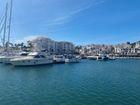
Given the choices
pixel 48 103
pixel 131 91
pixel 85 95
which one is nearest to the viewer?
pixel 48 103

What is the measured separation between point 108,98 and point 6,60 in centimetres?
6134

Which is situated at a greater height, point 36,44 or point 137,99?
point 36,44

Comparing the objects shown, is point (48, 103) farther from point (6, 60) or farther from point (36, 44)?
point (36, 44)

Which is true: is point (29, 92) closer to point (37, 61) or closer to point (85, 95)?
point (85, 95)

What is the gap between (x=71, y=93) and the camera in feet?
99.8

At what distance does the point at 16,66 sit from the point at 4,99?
43312 millimetres

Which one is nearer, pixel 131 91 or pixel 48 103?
pixel 48 103

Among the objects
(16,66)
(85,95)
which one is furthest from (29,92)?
(16,66)

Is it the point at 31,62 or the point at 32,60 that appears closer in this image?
the point at 31,62

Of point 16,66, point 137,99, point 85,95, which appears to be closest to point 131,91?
point 137,99

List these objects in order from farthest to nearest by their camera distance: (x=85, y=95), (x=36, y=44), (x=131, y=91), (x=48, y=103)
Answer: (x=36, y=44) < (x=131, y=91) < (x=85, y=95) < (x=48, y=103)

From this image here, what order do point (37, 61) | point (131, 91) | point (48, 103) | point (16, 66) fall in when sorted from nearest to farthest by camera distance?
point (48, 103) → point (131, 91) → point (16, 66) → point (37, 61)

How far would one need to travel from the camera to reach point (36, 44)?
18950cm

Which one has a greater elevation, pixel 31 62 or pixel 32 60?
pixel 32 60
